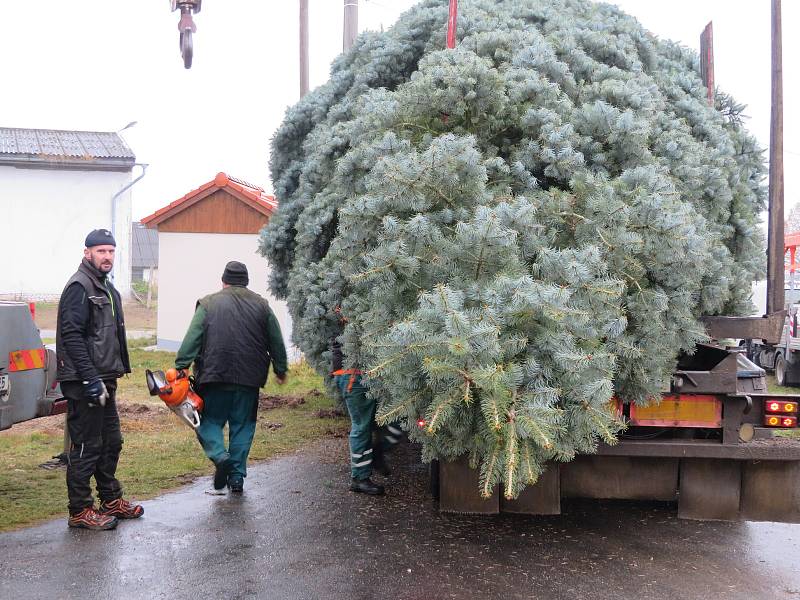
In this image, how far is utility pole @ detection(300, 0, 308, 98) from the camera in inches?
686

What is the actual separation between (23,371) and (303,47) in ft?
42.0

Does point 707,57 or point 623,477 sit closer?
point 623,477

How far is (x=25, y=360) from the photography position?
6.32 metres

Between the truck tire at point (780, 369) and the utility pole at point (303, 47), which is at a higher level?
the utility pole at point (303, 47)

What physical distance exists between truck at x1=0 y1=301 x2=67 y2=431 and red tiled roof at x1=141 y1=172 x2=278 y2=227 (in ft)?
32.3

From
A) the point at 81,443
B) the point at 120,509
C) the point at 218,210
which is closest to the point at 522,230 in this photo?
the point at 81,443

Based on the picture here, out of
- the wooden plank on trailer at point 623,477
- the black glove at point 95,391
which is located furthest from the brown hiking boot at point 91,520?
the wooden plank on trailer at point 623,477

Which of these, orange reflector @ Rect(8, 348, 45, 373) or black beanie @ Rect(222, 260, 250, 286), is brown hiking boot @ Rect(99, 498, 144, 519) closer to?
orange reflector @ Rect(8, 348, 45, 373)

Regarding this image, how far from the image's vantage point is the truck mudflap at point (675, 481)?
552 cm

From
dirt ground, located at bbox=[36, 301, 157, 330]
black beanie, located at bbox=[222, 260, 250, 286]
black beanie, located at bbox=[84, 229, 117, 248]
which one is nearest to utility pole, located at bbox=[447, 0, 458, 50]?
black beanie, located at bbox=[222, 260, 250, 286]

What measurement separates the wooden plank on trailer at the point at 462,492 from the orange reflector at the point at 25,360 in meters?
2.84

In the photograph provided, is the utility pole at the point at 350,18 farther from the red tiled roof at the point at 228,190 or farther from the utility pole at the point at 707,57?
the utility pole at the point at 707,57

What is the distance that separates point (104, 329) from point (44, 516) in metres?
1.27

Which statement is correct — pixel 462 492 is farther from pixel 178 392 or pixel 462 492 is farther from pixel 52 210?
pixel 52 210
